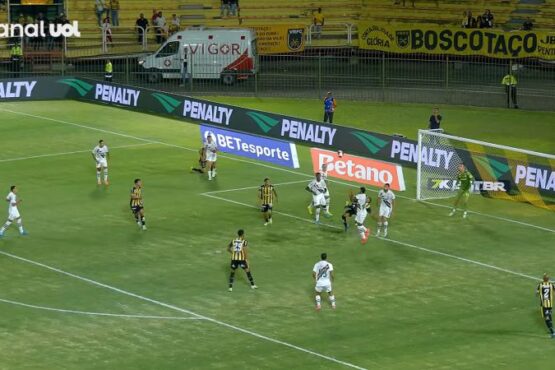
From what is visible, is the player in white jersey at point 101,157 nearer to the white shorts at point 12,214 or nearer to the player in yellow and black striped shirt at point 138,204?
the player in yellow and black striped shirt at point 138,204

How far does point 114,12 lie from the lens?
79500mm

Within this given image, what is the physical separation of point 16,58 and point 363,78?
18.4 meters

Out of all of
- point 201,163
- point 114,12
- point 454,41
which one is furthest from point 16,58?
point 454,41

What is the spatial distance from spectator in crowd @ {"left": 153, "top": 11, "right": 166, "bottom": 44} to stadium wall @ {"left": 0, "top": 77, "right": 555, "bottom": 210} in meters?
10.5

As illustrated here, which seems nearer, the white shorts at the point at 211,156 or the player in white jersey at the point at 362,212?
the player in white jersey at the point at 362,212

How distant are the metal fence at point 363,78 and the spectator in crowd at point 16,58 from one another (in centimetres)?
9

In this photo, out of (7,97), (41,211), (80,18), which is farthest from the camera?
(80,18)

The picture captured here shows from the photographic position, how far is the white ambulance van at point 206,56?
71500 millimetres

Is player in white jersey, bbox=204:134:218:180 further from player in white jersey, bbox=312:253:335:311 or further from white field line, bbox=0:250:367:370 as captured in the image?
player in white jersey, bbox=312:253:335:311

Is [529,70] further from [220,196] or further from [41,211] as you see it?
[41,211]

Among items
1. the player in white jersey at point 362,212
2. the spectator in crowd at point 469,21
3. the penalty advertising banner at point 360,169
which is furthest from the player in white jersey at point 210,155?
the spectator in crowd at point 469,21

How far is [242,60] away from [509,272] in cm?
3363

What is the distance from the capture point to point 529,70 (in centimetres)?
7019

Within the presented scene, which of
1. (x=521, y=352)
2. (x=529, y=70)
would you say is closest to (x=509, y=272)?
(x=521, y=352)
